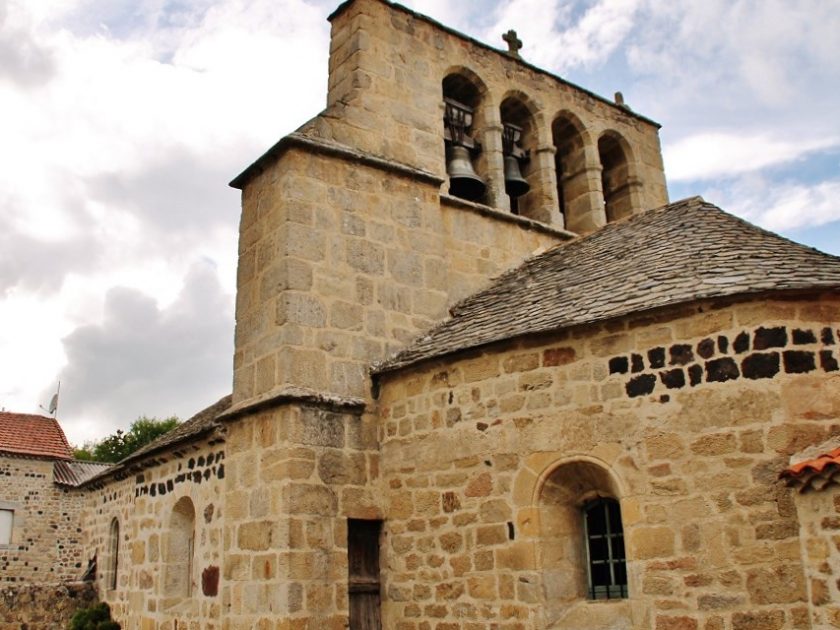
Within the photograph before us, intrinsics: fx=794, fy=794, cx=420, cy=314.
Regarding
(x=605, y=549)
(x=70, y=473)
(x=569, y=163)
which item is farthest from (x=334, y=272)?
(x=70, y=473)

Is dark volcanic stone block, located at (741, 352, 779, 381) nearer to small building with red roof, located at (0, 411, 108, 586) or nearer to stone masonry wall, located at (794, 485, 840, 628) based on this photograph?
stone masonry wall, located at (794, 485, 840, 628)

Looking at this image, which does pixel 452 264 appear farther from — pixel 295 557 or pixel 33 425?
pixel 33 425

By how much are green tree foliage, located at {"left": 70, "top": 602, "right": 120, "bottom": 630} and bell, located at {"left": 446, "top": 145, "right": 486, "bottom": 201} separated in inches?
324

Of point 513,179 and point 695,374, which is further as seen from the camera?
point 513,179

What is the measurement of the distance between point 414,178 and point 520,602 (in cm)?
494

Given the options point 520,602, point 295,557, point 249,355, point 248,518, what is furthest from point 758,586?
point 249,355

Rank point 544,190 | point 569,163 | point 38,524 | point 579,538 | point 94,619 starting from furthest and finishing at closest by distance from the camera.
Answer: point 38,524, point 94,619, point 569,163, point 544,190, point 579,538

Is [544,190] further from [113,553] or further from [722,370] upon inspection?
[113,553]

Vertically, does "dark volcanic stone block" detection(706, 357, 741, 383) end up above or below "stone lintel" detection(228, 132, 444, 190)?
below

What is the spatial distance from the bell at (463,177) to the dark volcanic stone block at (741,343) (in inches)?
191

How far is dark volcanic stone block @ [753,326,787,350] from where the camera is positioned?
6008 millimetres

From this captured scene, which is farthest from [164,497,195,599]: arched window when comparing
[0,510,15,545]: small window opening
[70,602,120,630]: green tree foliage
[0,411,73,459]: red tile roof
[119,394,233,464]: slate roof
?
[0,411,73,459]: red tile roof

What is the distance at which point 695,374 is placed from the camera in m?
6.17

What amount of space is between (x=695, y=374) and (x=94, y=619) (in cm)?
1031
